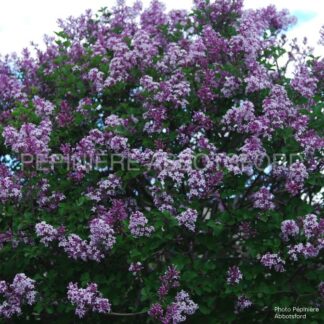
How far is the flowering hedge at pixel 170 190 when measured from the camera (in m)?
6.79

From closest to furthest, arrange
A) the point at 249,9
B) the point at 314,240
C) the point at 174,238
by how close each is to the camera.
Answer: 1. the point at 314,240
2. the point at 174,238
3. the point at 249,9

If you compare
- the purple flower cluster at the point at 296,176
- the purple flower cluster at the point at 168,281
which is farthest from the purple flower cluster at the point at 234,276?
the purple flower cluster at the point at 296,176

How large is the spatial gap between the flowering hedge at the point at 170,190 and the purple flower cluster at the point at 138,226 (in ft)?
0.04

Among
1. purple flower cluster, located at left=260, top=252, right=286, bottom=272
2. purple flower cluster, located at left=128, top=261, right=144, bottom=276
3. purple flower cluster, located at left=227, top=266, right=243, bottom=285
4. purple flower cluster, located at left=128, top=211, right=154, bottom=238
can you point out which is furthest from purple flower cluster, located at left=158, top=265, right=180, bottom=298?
purple flower cluster, located at left=260, top=252, right=286, bottom=272

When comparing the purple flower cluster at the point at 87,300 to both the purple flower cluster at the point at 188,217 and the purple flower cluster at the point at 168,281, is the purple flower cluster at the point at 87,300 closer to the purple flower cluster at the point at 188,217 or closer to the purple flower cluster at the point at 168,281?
the purple flower cluster at the point at 168,281

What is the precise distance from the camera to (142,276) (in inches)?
279

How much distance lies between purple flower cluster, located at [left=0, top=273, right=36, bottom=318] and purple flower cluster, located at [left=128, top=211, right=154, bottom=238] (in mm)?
1330

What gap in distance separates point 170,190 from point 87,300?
58.5 inches

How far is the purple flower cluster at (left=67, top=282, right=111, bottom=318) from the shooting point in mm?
6578

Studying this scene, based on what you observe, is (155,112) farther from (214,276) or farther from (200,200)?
(214,276)

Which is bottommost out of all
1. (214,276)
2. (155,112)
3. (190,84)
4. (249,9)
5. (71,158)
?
(214,276)

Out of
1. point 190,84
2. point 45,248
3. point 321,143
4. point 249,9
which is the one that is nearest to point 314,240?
point 321,143

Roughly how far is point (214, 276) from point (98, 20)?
5.09 m

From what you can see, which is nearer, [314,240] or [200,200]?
[314,240]
